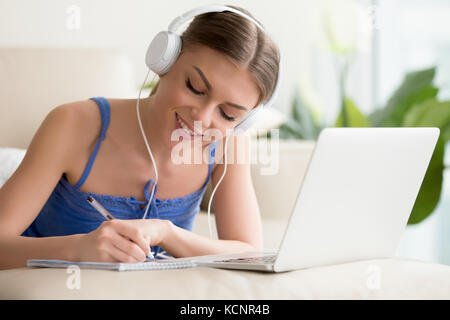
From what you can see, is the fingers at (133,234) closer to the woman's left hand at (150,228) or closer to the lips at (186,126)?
the woman's left hand at (150,228)

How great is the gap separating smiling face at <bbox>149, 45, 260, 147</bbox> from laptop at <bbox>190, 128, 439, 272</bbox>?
278mm

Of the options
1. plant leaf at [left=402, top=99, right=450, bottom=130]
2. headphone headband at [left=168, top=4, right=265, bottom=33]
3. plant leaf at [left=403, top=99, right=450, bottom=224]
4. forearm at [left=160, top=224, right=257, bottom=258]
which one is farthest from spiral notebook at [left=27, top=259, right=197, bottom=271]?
plant leaf at [left=402, top=99, right=450, bottom=130]

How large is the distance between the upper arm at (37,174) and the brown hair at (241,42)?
0.28 m

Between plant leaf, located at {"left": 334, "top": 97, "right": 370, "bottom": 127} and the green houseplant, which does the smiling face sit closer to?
the green houseplant

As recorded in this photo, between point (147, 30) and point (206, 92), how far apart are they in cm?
184

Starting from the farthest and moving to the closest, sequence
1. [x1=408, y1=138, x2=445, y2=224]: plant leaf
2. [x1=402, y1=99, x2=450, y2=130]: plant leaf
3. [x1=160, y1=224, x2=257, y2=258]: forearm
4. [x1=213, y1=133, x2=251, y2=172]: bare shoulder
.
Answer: [x1=402, y1=99, x2=450, y2=130]: plant leaf < [x1=408, y1=138, x2=445, y2=224]: plant leaf < [x1=213, y1=133, x2=251, y2=172]: bare shoulder < [x1=160, y1=224, x2=257, y2=258]: forearm

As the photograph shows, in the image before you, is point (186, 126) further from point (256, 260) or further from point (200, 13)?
point (256, 260)

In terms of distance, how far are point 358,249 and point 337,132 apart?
9.7 inches

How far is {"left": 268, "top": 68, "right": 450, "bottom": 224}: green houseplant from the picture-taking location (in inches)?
81.4

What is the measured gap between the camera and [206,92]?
3.53ft

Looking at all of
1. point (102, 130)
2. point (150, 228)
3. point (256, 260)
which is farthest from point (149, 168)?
point (256, 260)

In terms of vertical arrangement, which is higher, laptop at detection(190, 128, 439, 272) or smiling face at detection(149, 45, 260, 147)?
smiling face at detection(149, 45, 260, 147)
